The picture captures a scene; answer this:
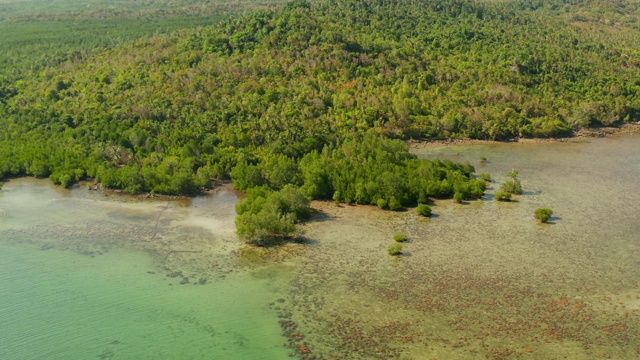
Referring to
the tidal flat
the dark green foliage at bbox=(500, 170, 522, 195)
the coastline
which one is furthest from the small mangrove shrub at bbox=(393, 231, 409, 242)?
the coastline

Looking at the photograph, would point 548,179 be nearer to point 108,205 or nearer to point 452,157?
point 452,157

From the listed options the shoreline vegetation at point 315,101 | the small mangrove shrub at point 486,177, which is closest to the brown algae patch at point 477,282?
the small mangrove shrub at point 486,177

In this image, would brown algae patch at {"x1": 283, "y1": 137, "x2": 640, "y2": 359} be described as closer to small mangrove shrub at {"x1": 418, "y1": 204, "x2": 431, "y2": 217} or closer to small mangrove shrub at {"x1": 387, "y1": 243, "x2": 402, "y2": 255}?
small mangrove shrub at {"x1": 418, "y1": 204, "x2": 431, "y2": 217}

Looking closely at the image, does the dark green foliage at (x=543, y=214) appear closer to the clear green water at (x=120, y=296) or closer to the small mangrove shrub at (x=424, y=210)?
the small mangrove shrub at (x=424, y=210)

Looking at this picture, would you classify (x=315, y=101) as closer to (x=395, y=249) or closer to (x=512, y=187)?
(x=512, y=187)

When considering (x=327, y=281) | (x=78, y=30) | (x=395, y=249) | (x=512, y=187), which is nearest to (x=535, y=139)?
(x=512, y=187)

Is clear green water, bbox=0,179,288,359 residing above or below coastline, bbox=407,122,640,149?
below

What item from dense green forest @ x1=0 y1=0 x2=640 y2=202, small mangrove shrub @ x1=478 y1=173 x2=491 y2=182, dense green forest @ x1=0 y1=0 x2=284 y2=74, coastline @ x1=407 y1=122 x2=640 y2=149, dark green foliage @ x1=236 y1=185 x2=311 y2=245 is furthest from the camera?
dense green forest @ x1=0 y1=0 x2=284 y2=74
